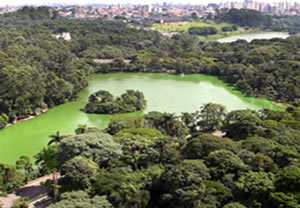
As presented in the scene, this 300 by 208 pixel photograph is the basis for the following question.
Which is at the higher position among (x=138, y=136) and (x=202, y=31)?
(x=202, y=31)

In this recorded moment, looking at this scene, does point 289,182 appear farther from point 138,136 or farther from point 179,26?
point 179,26

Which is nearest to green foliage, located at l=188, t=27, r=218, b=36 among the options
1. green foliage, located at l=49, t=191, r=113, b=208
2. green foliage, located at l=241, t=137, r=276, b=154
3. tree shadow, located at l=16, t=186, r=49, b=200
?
green foliage, located at l=241, t=137, r=276, b=154

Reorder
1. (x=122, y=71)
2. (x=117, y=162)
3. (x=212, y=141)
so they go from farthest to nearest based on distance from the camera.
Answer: (x=122, y=71) → (x=212, y=141) → (x=117, y=162)

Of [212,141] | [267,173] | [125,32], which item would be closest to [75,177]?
[212,141]

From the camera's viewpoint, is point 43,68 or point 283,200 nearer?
point 283,200

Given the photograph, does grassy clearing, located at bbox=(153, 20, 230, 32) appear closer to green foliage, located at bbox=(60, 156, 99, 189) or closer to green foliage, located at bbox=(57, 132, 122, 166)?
green foliage, located at bbox=(57, 132, 122, 166)

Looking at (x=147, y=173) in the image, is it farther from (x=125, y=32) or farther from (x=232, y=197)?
(x=125, y=32)

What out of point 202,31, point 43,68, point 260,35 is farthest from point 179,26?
point 43,68
